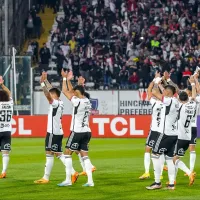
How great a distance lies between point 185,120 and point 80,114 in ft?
8.98

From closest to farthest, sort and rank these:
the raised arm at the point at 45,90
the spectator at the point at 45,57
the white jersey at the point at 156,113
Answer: the raised arm at the point at 45,90
the white jersey at the point at 156,113
the spectator at the point at 45,57

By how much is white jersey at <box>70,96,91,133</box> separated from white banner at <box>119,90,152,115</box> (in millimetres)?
21232

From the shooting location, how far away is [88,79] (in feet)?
139

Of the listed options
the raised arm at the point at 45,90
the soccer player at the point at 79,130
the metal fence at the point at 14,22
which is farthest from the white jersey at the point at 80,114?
the metal fence at the point at 14,22

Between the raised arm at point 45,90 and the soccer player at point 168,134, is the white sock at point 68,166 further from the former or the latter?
the soccer player at point 168,134

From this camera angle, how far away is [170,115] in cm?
1812

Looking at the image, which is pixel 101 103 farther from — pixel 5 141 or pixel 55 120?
pixel 55 120

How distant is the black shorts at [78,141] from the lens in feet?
62.5

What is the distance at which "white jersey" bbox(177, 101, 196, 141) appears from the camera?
19797 mm

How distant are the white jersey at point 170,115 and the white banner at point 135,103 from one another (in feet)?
72.6

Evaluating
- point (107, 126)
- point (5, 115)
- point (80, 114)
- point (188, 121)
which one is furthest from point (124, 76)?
point (80, 114)

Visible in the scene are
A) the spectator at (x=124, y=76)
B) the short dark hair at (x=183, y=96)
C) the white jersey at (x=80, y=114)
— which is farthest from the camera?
the spectator at (x=124, y=76)

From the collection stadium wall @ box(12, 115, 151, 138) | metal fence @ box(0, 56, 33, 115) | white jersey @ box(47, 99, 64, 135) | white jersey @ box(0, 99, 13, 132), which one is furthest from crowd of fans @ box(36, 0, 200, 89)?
white jersey @ box(47, 99, 64, 135)

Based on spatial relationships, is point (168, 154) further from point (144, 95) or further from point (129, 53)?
point (129, 53)
